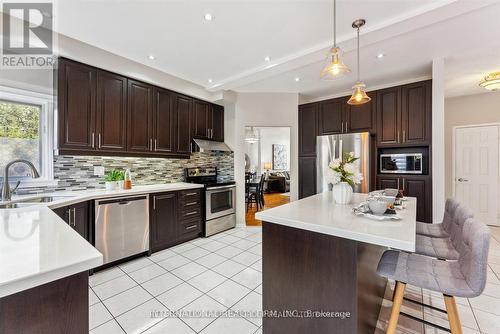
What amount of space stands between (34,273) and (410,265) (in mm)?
1909

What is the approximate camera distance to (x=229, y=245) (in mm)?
3479

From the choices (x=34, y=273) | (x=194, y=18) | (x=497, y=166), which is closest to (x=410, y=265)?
(x=34, y=273)

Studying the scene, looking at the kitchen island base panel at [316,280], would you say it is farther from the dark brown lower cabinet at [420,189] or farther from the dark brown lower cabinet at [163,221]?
the dark brown lower cabinet at [420,189]

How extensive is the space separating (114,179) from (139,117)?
0.98m

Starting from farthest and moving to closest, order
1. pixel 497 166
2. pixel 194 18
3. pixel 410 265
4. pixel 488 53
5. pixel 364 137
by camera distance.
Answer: pixel 497 166, pixel 364 137, pixel 488 53, pixel 194 18, pixel 410 265

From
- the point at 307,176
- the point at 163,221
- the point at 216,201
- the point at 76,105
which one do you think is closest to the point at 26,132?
the point at 76,105

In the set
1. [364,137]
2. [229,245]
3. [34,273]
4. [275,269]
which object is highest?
[364,137]

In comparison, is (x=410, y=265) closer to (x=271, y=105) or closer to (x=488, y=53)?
(x=488, y=53)

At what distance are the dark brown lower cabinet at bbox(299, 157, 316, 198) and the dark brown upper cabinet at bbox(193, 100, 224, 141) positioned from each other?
5.99 ft

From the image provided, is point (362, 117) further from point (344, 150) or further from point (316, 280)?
point (316, 280)

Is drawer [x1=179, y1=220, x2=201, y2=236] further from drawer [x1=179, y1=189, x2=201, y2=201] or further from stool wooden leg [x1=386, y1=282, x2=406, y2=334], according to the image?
stool wooden leg [x1=386, y1=282, x2=406, y2=334]

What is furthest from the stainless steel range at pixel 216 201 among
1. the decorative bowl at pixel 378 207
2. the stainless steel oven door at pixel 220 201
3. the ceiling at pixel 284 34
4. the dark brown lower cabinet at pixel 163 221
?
the decorative bowl at pixel 378 207

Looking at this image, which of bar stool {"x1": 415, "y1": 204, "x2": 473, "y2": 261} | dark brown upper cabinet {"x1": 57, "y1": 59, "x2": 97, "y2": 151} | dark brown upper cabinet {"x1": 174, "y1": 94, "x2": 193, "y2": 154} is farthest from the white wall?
bar stool {"x1": 415, "y1": 204, "x2": 473, "y2": 261}

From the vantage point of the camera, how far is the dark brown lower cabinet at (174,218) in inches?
123
